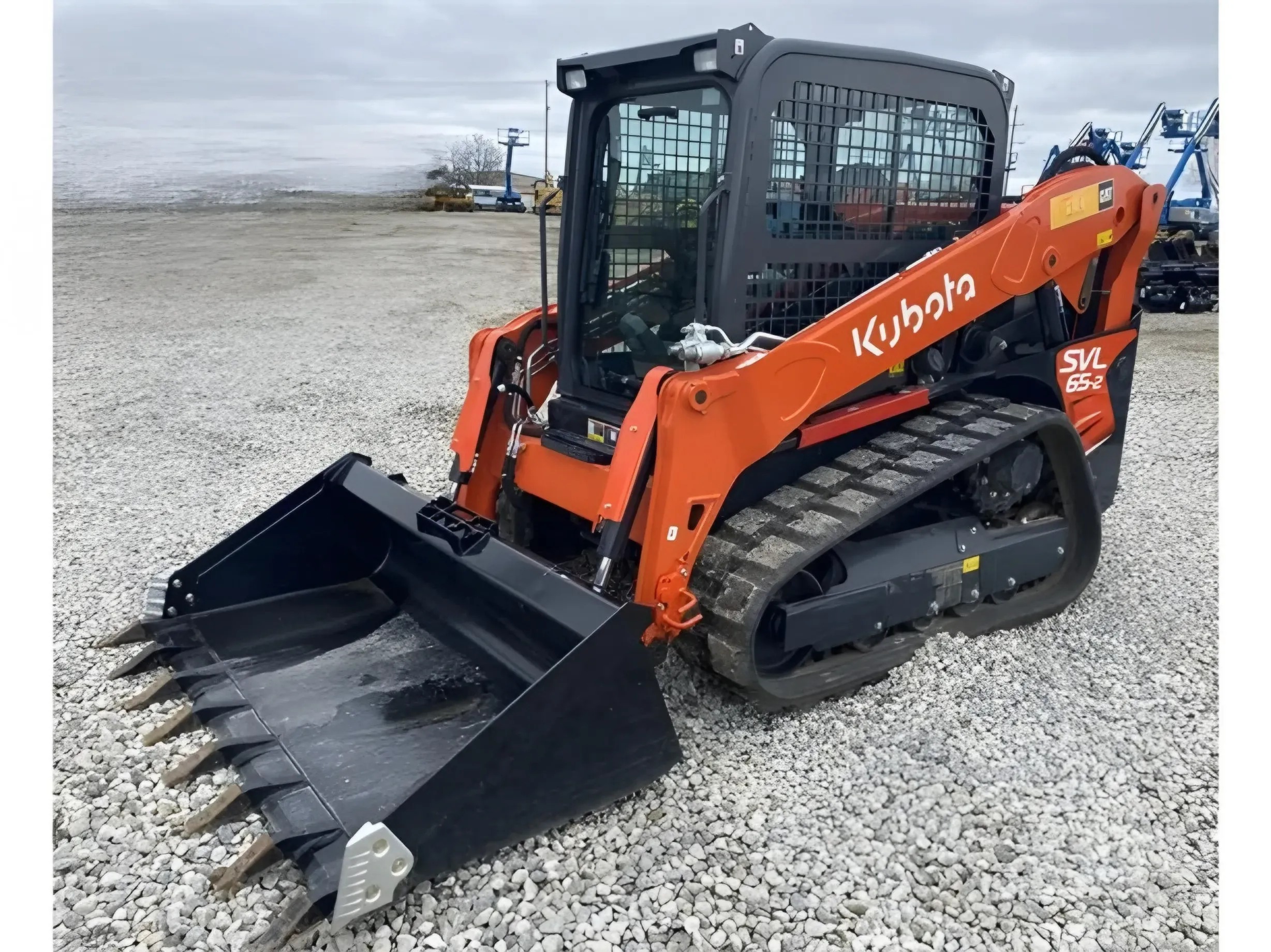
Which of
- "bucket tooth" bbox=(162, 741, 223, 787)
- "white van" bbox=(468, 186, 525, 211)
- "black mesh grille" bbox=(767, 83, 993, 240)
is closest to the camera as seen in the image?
"bucket tooth" bbox=(162, 741, 223, 787)

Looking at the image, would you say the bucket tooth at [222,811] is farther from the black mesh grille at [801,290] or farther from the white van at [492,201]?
the white van at [492,201]

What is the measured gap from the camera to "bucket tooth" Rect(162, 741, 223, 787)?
301 centimetres

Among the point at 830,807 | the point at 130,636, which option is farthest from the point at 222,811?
the point at 830,807

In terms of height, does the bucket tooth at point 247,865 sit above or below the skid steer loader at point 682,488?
below

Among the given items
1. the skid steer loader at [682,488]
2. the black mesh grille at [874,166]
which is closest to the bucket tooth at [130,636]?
the skid steer loader at [682,488]

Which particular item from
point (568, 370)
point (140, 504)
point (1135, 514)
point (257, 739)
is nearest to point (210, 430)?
point (140, 504)

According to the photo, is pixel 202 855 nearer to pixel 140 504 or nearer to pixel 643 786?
pixel 643 786

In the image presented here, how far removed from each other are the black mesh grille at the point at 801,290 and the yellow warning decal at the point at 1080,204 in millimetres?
731

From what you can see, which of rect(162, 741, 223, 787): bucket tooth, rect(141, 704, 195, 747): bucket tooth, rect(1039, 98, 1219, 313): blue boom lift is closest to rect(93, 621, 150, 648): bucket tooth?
rect(141, 704, 195, 747): bucket tooth

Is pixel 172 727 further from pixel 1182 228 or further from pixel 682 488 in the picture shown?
pixel 1182 228

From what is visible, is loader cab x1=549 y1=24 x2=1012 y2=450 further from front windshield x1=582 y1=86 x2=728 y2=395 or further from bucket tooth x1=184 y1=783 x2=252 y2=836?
bucket tooth x1=184 y1=783 x2=252 y2=836

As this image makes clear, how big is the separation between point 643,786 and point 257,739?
117 cm

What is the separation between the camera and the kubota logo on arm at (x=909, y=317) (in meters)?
3.54

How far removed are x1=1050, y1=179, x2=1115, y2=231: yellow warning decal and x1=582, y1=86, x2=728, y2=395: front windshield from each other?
1.54 m
